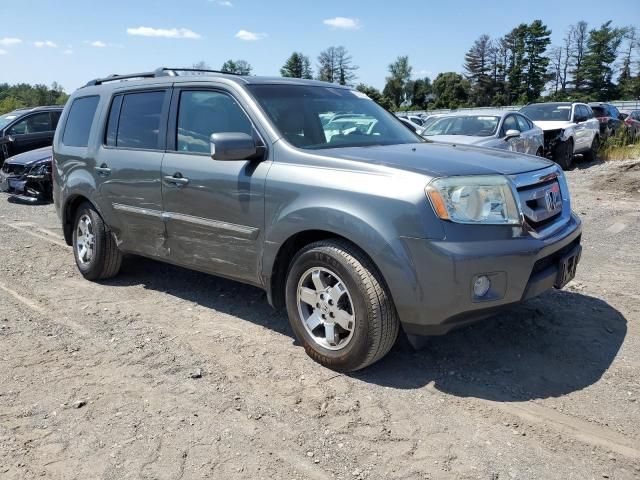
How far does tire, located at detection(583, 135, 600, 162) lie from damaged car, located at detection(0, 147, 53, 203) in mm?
13425

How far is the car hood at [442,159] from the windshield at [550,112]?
1227 centimetres

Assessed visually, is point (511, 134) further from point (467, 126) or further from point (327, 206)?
point (327, 206)

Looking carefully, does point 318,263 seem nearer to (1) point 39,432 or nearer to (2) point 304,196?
(2) point 304,196

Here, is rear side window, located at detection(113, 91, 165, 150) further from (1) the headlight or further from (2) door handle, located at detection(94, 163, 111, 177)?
(1) the headlight

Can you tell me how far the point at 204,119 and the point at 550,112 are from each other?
13.5 meters

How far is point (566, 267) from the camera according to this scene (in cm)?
368

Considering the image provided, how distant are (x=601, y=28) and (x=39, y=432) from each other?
8923 centimetres

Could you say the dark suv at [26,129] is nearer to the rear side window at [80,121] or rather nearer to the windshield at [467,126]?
the rear side window at [80,121]

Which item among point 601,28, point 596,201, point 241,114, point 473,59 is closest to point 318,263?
point 241,114

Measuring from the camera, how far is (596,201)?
10008 millimetres

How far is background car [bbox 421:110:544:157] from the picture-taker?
32.9ft

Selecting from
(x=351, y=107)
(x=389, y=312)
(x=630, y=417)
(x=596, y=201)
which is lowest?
(x=596, y=201)

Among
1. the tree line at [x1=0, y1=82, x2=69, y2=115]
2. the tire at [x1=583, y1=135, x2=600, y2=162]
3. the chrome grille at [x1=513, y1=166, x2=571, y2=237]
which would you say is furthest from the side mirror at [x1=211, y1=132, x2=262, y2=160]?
the tree line at [x1=0, y1=82, x2=69, y2=115]

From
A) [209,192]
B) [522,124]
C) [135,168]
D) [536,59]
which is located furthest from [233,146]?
[536,59]
